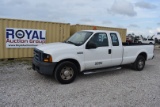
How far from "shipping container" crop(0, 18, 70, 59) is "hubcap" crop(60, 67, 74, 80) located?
5.21m

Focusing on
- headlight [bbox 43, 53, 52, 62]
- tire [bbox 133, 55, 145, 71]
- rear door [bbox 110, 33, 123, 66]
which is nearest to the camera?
headlight [bbox 43, 53, 52, 62]

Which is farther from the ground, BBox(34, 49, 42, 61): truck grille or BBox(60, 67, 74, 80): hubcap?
BBox(34, 49, 42, 61): truck grille

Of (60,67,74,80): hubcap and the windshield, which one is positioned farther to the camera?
the windshield

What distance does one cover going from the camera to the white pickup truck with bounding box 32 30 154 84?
597 cm

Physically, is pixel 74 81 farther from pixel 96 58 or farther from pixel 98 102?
pixel 98 102

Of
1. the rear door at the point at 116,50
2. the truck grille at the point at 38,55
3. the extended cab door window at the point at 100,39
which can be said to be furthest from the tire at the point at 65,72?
the rear door at the point at 116,50

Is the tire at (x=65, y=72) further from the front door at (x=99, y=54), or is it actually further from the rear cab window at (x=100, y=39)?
the rear cab window at (x=100, y=39)

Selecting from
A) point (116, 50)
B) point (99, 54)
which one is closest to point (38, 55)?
point (99, 54)

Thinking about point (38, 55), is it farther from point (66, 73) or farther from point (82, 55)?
point (82, 55)

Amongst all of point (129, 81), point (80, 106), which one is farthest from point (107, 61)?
point (80, 106)

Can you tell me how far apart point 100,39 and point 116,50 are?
0.91 metres

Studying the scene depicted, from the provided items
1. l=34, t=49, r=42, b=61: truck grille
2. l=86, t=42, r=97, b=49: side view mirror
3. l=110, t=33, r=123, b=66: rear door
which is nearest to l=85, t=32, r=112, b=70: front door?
l=86, t=42, r=97, b=49: side view mirror

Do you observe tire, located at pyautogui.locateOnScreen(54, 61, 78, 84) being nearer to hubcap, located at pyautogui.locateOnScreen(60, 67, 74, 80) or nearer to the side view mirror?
hubcap, located at pyautogui.locateOnScreen(60, 67, 74, 80)

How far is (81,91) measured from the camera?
5570 millimetres
